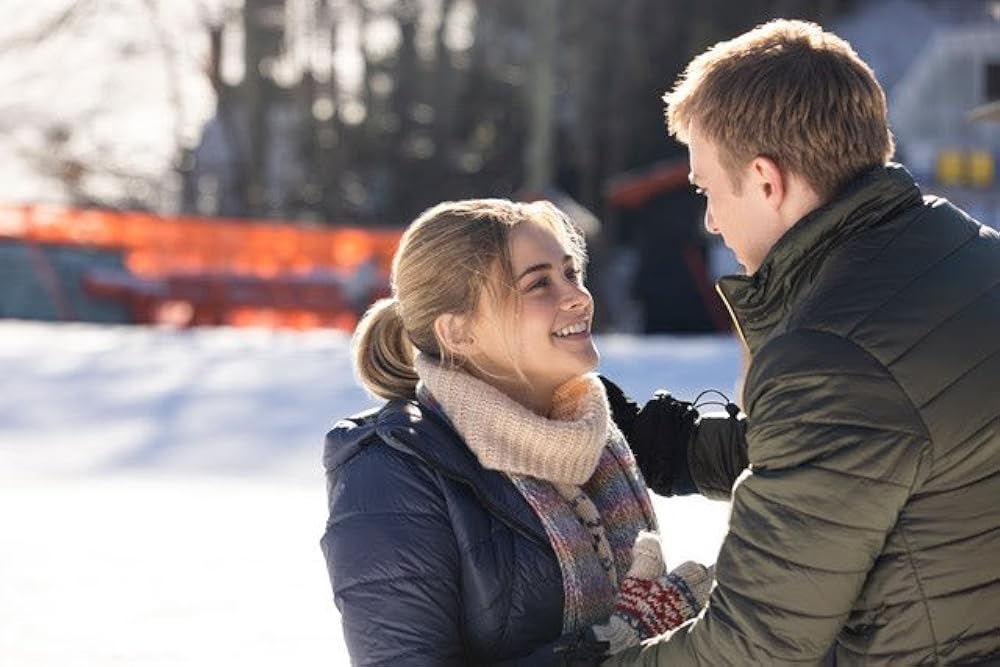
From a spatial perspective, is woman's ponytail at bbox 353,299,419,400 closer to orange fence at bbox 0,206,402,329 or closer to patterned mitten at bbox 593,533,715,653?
patterned mitten at bbox 593,533,715,653

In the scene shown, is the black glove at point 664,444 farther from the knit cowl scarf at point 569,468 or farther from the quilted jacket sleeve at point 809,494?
the quilted jacket sleeve at point 809,494

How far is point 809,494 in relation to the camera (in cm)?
245

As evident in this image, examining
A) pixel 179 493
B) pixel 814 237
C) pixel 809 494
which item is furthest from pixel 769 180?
pixel 179 493

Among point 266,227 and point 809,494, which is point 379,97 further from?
point 809,494

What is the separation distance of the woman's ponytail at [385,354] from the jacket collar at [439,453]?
0.68ft

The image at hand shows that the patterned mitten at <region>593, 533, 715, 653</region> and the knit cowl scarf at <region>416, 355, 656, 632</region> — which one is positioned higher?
the knit cowl scarf at <region>416, 355, 656, 632</region>

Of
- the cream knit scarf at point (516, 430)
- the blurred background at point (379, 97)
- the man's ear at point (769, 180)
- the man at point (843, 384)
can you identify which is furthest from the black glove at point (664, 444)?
the blurred background at point (379, 97)

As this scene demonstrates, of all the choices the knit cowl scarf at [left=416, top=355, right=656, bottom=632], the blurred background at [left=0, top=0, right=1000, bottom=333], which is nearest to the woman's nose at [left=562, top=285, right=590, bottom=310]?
the knit cowl scarf at [left=416, top=355, right=656, bottom=632]

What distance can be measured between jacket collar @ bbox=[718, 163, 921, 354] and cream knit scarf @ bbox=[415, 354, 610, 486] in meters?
0.49

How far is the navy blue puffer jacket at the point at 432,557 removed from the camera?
2.88 metres

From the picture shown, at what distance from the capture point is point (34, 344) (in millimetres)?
16094

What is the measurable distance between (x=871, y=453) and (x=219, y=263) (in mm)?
21391

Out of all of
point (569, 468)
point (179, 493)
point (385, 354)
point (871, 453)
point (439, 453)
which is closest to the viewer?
point (871, 453)

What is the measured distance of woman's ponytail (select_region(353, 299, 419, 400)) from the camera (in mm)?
3285
